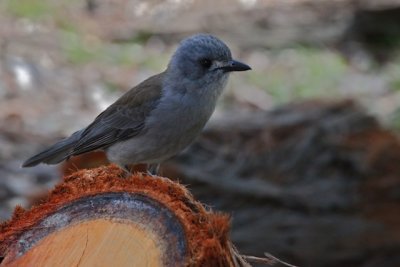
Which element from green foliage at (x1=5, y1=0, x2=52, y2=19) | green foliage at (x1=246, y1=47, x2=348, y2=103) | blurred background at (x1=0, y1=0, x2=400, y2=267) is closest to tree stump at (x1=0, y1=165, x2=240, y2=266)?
blurred background at (x1=0, y1=0, x2=400, y2=267)

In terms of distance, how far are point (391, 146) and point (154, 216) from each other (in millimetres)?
4460

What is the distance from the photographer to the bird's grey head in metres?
5.74

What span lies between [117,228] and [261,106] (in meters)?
6.90

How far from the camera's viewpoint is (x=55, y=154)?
6.08 m

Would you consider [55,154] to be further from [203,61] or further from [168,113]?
[203,61]

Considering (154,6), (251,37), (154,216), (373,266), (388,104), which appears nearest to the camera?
(154,216)

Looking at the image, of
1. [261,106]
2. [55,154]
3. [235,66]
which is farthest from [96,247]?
[261,106]

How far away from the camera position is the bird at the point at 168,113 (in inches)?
229

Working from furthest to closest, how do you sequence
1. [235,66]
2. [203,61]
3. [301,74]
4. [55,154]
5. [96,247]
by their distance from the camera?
1. [301,74]
2. [55,154]
3. [203,61]
4. [235,66]
5. [96,247]

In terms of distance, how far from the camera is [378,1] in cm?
1278

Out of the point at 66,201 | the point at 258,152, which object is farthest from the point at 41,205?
the point at 258,152

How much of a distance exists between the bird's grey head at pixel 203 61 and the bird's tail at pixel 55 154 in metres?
0.78

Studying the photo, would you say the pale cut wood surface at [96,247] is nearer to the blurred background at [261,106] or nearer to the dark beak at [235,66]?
the dark beak at [235,66]

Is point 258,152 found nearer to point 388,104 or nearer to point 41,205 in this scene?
point 388,104
